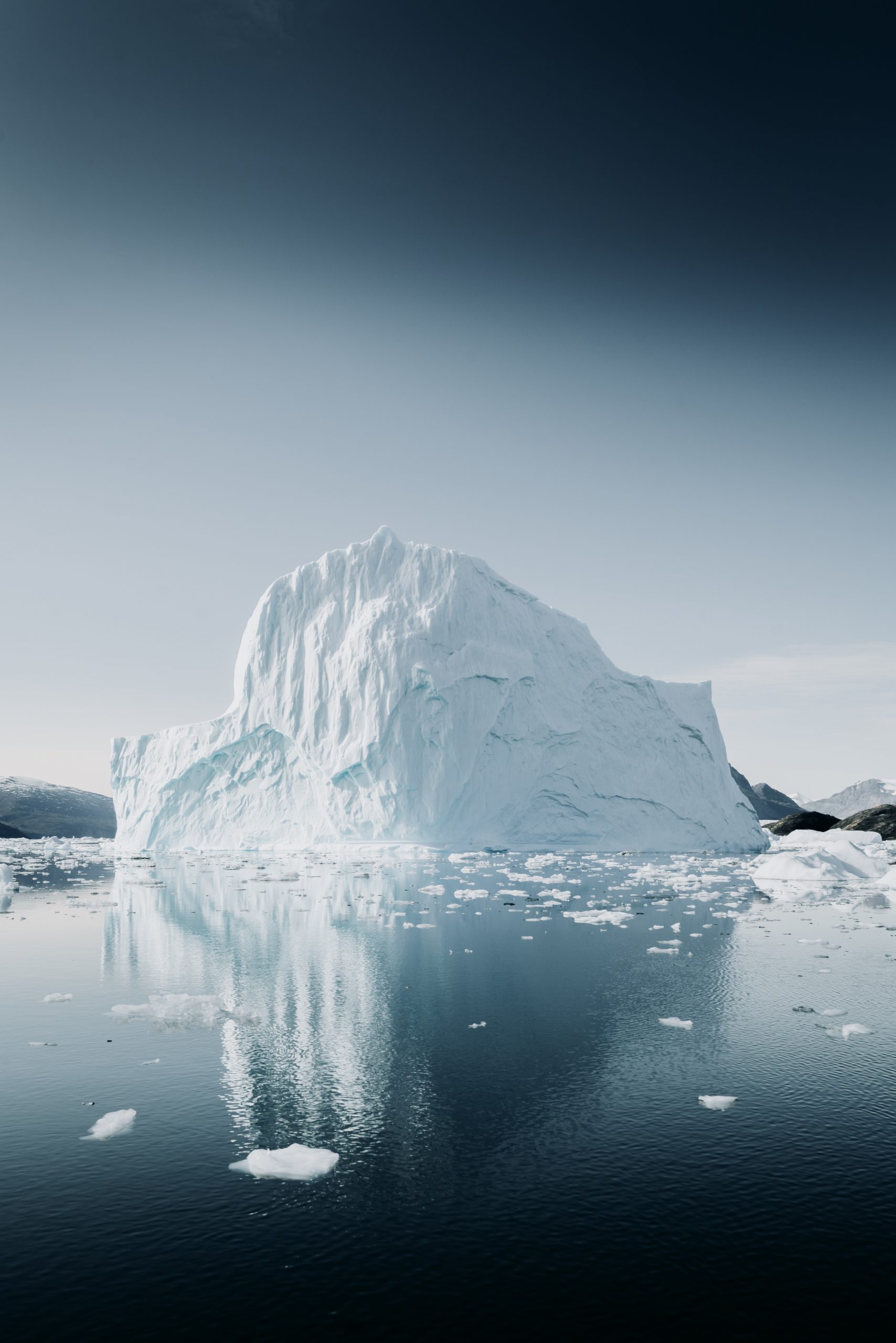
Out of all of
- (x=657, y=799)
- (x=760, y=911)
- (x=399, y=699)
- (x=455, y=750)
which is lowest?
(x=760, y=911)

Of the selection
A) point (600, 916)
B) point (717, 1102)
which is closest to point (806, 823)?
point (600, 916)

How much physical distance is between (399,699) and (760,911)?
24.0m

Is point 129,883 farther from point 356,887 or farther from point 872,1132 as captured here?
point 872,1132

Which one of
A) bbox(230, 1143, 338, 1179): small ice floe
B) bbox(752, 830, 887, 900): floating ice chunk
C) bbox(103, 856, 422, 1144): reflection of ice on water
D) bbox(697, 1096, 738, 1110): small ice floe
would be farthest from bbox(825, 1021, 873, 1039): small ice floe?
bbox(752, 830, 887, 900): floating ice chunk

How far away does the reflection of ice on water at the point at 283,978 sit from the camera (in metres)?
10.1

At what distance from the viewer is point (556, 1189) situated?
26.3 ft

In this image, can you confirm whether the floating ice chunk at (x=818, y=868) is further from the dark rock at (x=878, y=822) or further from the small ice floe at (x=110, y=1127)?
the dark rock at (x=878, y=822)

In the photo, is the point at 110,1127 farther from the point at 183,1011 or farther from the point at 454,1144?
the point at 183,1011

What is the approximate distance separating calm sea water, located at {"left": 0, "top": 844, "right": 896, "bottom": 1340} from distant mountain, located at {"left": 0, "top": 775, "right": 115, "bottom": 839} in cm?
9847

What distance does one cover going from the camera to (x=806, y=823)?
80875 millimetres

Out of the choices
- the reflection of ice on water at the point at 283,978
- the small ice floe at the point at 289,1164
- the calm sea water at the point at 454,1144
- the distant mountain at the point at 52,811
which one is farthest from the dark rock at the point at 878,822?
the distant mountain at the point at 52,811

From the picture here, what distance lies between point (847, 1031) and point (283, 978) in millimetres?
9936

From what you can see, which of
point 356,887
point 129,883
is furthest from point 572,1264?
point 129,883

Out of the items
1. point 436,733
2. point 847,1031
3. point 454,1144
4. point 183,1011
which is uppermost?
point 436,733
